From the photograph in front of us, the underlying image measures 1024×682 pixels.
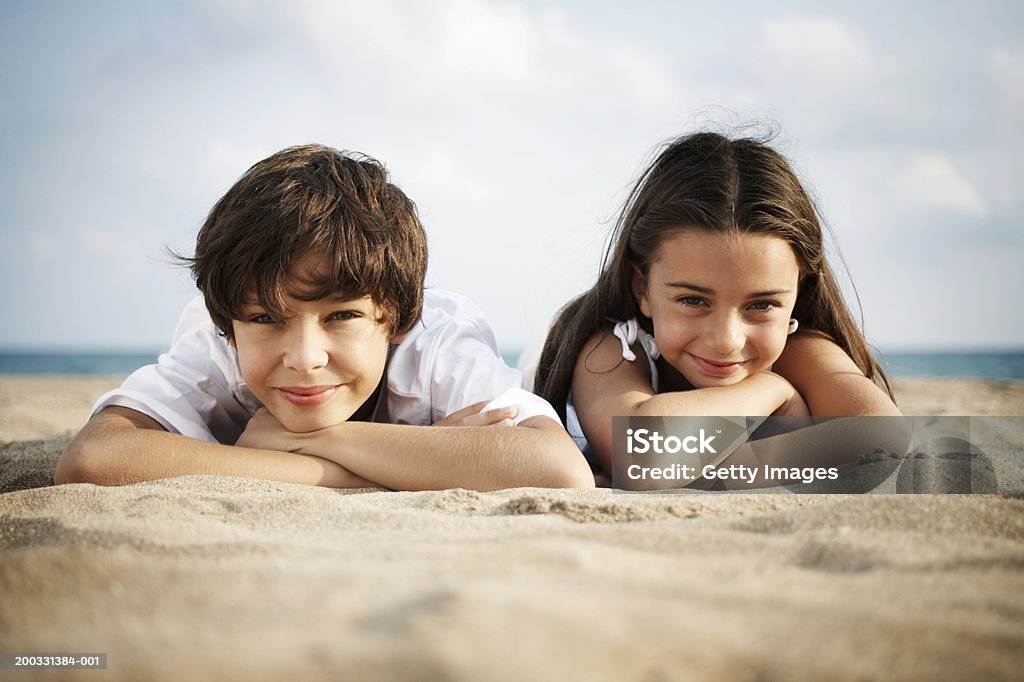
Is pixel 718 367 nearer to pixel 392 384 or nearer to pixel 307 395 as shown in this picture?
pixel 392 384

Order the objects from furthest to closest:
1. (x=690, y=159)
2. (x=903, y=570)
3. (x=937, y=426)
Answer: (x=937, y=426) < (x=690, y=159) < (x=903, y=570)

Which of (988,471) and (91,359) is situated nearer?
(988,471)

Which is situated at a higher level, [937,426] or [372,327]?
[372,327]

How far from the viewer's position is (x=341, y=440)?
2.22 meters

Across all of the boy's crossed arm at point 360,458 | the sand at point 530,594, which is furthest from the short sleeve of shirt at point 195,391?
the sand at point 530,594

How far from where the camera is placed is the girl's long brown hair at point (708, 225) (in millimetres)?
2627

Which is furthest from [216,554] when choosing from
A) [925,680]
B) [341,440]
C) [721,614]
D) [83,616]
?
[341,440]

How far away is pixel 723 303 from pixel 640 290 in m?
0.46

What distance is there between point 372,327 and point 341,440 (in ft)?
1.07

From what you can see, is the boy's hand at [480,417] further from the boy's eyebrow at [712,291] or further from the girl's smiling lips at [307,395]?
the boy's eyebrow at [712,291]

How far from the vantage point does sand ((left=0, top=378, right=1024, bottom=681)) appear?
0.80 metres

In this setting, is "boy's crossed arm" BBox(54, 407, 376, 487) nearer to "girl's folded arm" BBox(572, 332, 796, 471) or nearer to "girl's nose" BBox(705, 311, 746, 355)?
"girl's folded arm" BBox(572, 332, 796, 471)

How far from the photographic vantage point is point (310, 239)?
2209mm

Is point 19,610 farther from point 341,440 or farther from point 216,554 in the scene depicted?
point 341,440
